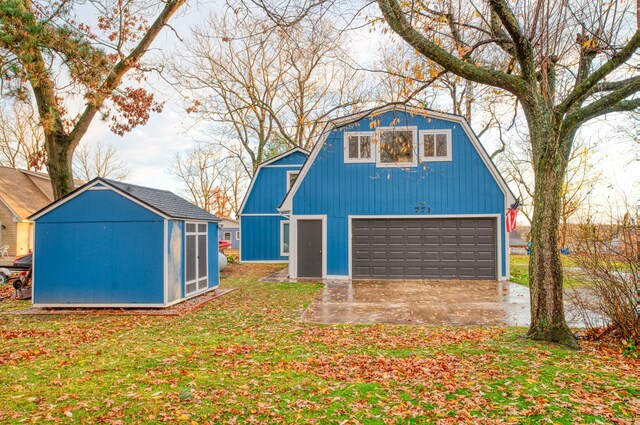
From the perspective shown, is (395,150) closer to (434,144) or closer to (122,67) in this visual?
(434,144)

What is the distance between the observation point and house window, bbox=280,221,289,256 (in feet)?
66.5

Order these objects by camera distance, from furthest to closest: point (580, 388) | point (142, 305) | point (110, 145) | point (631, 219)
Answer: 1. point (110, 145)
2. point (142, 305)
3. point (631, 219)
4. point (580, 388)

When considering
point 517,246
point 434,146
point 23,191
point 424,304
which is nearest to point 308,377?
point 424,304

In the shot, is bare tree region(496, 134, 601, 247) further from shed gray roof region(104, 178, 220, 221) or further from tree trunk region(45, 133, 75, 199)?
tree trunk region(45, 133, 75, 199)

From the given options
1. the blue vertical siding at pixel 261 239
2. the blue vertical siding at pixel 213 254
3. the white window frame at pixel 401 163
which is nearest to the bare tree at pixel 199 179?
the blue vertical siding at pixel 261 239

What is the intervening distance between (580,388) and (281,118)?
947 inches

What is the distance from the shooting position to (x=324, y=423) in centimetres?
352

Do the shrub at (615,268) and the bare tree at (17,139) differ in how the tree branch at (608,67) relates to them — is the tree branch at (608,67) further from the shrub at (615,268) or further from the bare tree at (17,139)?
the bare tree at (17,139)

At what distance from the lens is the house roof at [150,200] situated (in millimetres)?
9125

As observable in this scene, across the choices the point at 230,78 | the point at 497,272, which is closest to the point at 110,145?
the point at 230,78

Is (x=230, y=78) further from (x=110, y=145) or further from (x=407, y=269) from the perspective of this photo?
(x=110, y=145)

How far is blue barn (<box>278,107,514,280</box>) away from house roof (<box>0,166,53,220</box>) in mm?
21344

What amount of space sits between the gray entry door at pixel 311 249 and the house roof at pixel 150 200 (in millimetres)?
4107

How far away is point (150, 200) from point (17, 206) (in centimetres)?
2249
